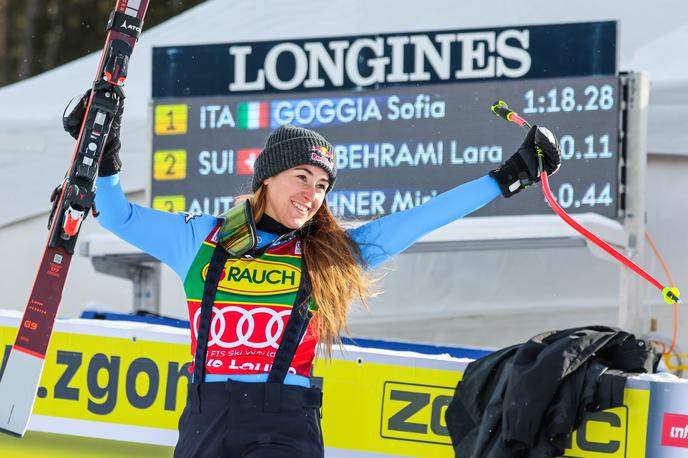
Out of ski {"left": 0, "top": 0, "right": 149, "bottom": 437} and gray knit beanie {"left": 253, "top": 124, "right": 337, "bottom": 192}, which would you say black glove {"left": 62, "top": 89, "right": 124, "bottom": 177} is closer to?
ski {"left": 0, "top": 0, "right": 149, "bottom": 437}

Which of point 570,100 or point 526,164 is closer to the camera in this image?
point 526,164

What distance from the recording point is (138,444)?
13.2ft

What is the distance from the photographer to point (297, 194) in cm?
297

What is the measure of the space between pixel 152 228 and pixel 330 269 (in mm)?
460

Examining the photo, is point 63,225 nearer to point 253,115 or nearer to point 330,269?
point 330,269

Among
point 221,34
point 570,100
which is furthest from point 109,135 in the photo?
point 221,34

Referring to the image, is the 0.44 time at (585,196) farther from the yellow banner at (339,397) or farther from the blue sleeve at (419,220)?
the blue sleeve at (419,220)

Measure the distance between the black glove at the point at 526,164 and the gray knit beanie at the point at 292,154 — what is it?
429 millimetres

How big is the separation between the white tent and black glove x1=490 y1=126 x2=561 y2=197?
3.94 meters

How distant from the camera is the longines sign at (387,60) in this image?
6.43 m

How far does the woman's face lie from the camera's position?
9.73 feet

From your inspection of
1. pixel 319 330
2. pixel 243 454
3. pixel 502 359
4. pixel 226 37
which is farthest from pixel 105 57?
pixel 226 37

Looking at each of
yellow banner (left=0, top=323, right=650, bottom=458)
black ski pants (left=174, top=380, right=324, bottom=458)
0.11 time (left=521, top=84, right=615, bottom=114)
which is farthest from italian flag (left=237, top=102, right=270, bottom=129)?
black ski pants (left=174, top=380, right=324, bottom=458)

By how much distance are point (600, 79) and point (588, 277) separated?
1.42 m
